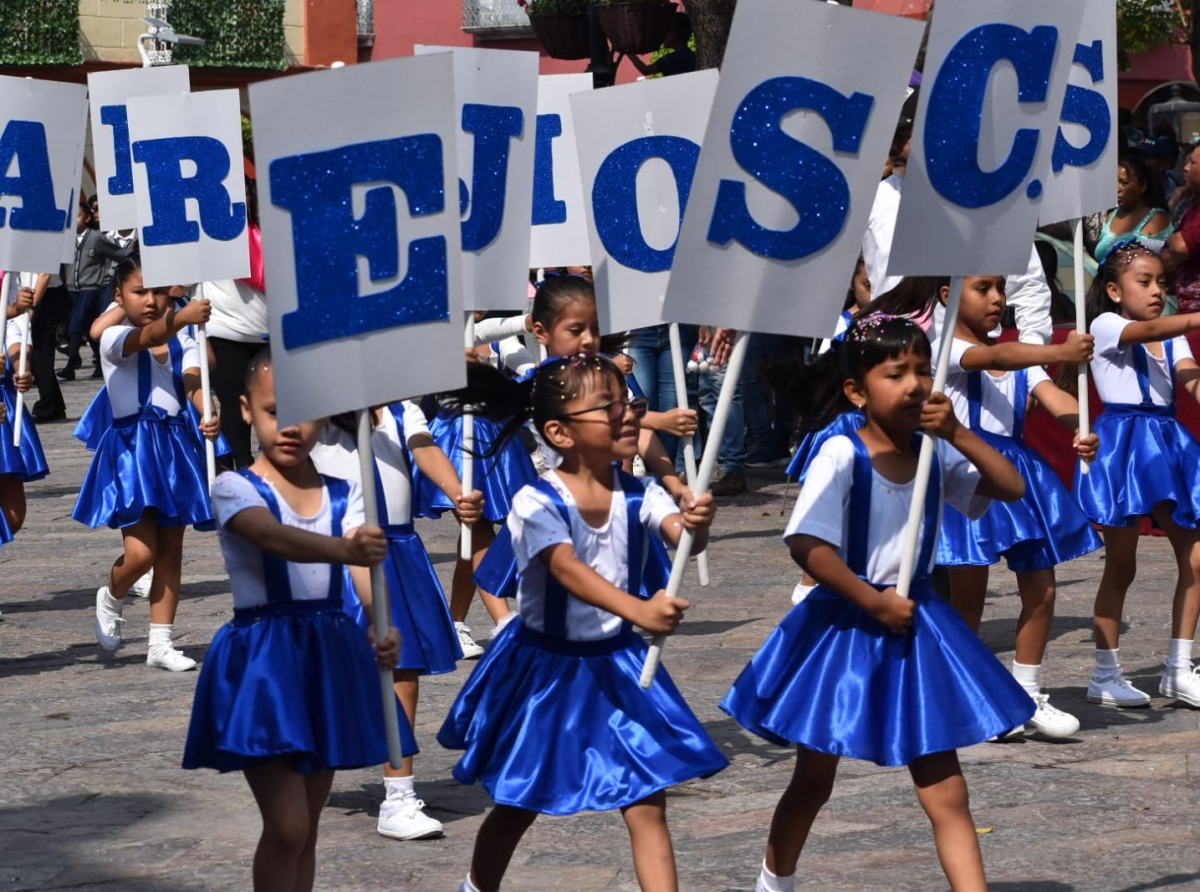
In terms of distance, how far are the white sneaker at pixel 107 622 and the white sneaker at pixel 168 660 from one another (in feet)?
0.88

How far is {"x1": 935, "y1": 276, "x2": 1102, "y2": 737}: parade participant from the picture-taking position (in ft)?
20.5

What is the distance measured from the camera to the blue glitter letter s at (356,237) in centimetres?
403

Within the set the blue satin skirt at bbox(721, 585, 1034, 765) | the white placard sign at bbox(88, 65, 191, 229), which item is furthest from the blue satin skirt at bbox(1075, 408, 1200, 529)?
the white placard sign at bbox(88, 65, 191, 229)

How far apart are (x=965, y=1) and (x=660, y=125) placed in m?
1.96

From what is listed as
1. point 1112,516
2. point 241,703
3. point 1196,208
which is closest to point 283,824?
point 241,703

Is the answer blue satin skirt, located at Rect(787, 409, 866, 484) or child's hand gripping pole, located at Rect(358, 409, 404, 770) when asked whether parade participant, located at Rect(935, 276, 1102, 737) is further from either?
child's hand gripping pole, located at Rect(358, 409, 404, 770)

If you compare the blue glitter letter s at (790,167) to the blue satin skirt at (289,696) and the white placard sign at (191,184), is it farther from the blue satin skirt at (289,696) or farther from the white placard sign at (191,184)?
the white placard sign at (191,184)

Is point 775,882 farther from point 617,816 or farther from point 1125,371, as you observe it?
point 1125,371

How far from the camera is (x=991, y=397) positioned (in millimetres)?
6359

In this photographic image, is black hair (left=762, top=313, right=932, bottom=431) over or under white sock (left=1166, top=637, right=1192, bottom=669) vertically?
over

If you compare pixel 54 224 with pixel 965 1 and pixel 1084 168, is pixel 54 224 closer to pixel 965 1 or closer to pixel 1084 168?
pixel 1084 168

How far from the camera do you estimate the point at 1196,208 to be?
30.5 ft

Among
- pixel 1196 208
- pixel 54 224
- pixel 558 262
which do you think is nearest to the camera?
pixel 558 262

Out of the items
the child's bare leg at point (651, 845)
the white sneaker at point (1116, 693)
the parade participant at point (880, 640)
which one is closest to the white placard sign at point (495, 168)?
the parade participant at point (880, 640)
